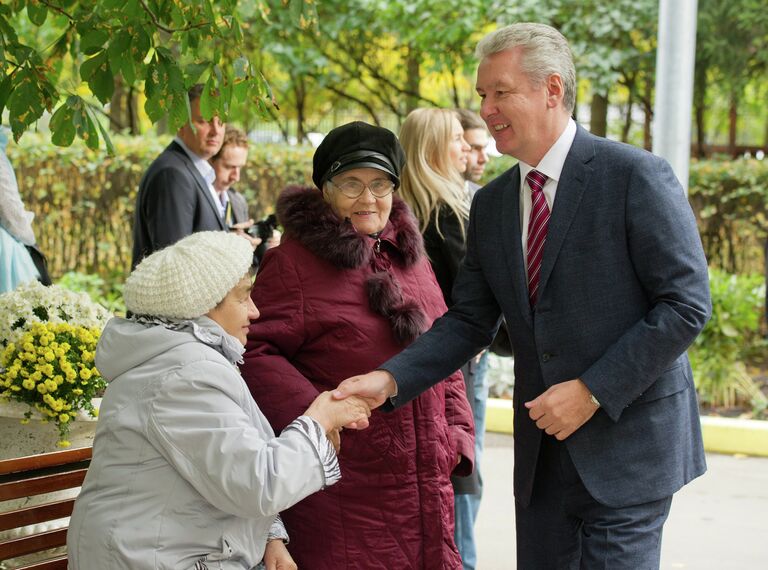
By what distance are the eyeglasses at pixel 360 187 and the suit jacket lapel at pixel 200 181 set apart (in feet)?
7.36

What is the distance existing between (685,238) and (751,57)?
10.6m

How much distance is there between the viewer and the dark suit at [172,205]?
5.41 metres

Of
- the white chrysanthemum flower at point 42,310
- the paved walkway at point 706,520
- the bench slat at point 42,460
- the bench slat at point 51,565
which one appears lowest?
the paved walkway at point 706,520

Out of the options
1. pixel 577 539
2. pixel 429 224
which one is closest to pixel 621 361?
pixel 577 539

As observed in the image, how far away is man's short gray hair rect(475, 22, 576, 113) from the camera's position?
2.97 meters

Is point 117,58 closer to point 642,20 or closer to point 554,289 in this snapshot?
point 554,289

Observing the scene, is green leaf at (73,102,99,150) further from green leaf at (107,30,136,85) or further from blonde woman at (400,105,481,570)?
blonde woman at (400,105,481,570)

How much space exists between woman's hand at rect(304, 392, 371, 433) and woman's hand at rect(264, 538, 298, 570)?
38 centimetres

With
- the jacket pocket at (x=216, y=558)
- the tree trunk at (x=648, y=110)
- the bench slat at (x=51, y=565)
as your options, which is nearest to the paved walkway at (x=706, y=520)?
the bench slat at (x=51, y=565)

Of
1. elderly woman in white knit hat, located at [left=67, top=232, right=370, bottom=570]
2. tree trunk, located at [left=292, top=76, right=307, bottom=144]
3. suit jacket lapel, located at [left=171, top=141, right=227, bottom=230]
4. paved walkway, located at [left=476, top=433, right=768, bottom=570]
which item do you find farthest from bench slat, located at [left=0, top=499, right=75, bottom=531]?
tree trunk, located at [left=292, top=76, right=307, bottom=144]

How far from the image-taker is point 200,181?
221 inches

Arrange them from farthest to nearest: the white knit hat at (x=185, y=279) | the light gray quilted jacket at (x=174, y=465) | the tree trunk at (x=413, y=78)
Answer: the tree trunk at (x=413, y=78)
the white knit hat at (x=185, y=279)
the light gray quilted jacket at (x=174, y=465)

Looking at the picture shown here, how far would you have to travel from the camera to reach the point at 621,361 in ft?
9.06

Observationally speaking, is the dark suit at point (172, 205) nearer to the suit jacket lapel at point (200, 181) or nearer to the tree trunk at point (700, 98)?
the suit jacket lapel at point (200, 181)
